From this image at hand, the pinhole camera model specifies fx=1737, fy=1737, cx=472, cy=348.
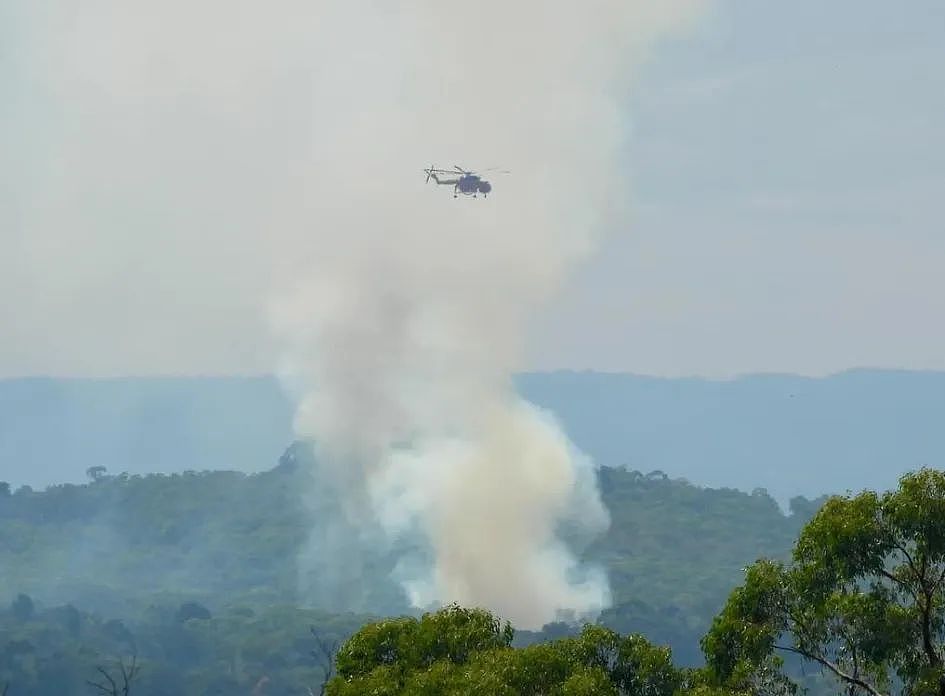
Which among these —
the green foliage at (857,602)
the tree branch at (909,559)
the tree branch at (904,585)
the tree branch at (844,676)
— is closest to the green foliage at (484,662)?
the green foliage at (857,602)

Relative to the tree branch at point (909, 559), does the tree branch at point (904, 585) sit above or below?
below

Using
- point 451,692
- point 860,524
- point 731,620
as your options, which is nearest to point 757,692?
point 731,620

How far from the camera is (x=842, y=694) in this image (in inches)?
2438

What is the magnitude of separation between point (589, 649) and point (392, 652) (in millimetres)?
8124

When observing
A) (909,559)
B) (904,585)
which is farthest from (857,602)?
(909,559)

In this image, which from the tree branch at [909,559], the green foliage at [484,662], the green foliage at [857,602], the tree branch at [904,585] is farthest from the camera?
the green foliage at [484,662]

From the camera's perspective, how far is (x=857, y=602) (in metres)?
60.4

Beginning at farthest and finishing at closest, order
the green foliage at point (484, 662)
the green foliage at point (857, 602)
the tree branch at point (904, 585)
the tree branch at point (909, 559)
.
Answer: the green foliage at point (484, 662)
the tree branch at point (904, 585)
the tree branch at point (909, 559)
the green foliage at point (857, 602)

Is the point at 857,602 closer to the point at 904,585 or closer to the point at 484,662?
the point at 904,585

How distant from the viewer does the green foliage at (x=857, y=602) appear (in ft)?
194

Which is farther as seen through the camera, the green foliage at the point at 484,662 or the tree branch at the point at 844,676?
the green foliage at the point at 484,662

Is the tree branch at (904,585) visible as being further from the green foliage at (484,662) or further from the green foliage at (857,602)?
the green foliage at (484,662)

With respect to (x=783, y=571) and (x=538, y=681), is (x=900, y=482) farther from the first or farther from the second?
(x=538, y=681)

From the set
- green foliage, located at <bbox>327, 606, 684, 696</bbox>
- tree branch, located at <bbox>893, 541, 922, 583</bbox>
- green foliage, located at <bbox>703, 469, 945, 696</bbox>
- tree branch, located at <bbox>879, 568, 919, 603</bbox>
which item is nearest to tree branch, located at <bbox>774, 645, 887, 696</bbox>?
green foliage, located at <bbox>703, 469, 945, 696</bbox>
